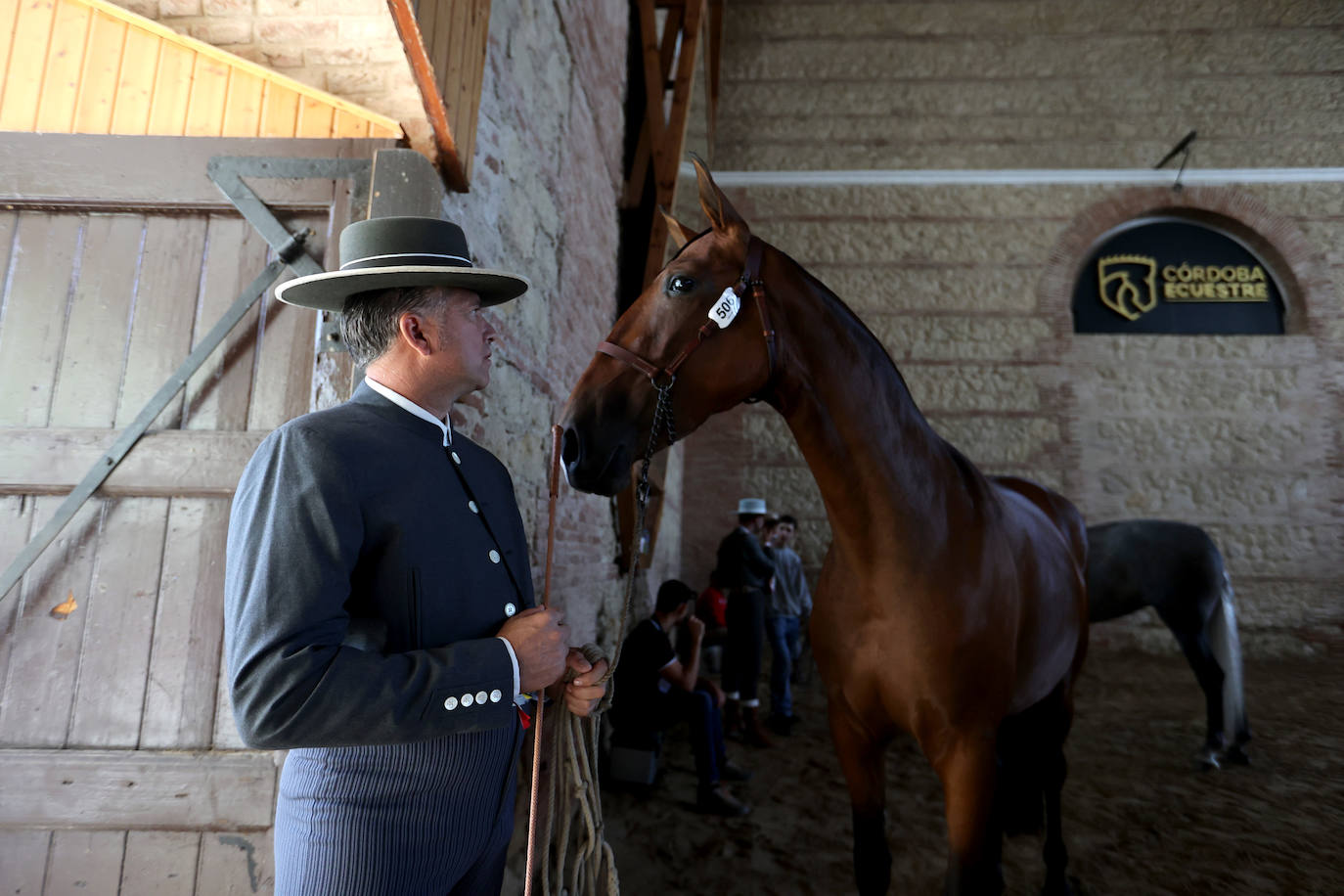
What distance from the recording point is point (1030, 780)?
2.86 metres

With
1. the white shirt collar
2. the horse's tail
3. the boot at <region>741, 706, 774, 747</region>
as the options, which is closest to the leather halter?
the white shirt collar

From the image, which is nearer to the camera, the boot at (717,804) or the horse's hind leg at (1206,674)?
the boot at (717,804)

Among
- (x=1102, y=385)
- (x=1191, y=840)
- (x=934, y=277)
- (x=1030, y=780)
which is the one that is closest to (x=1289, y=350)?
(x=1102, y=385)

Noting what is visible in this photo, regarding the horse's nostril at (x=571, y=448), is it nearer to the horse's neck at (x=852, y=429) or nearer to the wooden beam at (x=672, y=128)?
the horse's neck at (x=852, y=429)

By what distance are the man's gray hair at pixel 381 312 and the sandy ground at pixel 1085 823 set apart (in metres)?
2.39

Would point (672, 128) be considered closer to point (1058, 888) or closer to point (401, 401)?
point (401, 401)

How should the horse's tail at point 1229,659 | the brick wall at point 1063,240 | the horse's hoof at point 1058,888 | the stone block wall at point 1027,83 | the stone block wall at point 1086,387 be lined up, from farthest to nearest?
the stone block wall at point 1027,83, the brick wall at point 1063,240, the stone block wall at point 1086,387, the horse's tail at point 1229,659, the horse's hoof at point 1058,888

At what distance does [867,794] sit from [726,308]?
4.60 ft

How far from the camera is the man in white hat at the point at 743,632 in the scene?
4492mm

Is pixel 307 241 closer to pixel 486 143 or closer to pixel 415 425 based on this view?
pixel 486 143

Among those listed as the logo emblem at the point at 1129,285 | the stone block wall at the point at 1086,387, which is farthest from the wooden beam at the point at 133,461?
the logo emblem at the point at 1129,285

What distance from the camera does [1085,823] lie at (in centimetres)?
322

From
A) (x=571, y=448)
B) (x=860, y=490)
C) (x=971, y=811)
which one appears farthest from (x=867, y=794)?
(x=571, y=448)

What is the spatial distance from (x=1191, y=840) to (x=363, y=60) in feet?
14.3
